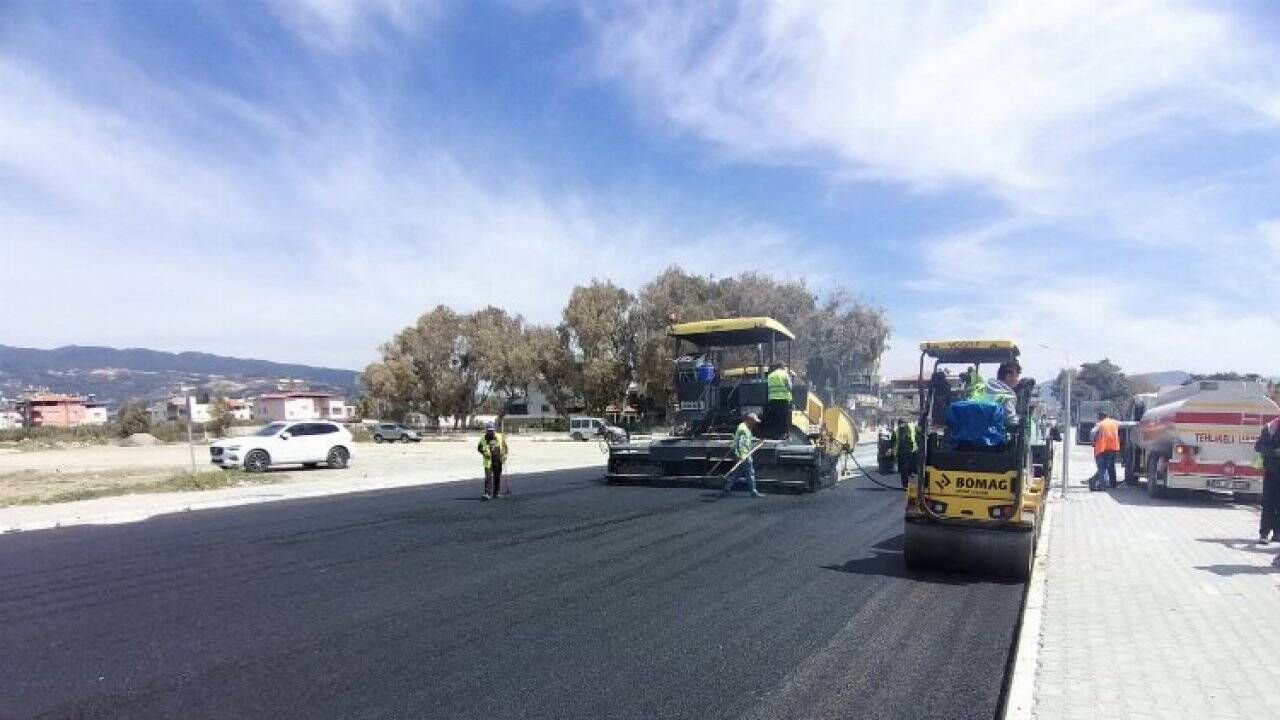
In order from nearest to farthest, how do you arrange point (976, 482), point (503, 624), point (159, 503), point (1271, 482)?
1. point (503, 624)
2. point (976, 482)
3. point (1271, 482)
4. point (159, 503)

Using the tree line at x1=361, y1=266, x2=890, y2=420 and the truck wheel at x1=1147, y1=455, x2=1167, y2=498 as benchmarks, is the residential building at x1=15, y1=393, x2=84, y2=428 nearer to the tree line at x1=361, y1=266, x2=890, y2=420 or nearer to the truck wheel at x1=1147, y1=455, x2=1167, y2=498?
the tree line at x1=361, y1=266, x2=890, y2=420

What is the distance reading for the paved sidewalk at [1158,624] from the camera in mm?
4461

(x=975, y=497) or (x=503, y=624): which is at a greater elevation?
(x=975, y=497)

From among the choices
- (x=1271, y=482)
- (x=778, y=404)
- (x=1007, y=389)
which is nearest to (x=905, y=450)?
(x=778, y=404)

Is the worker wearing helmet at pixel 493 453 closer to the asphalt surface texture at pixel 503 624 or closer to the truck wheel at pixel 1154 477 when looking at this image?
the asphalt surface texture at pixel 503 624

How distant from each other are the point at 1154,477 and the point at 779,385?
6873mm

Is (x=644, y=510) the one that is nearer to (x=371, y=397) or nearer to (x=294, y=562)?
(x=294, y=562)

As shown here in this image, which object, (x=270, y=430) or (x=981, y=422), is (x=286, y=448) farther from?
(x=981, y=422)

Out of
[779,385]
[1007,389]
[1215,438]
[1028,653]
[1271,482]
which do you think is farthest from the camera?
[779,385]

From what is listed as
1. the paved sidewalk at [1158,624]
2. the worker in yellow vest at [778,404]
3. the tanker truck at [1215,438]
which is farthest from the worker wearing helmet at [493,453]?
the tanker truck at [1215,438]

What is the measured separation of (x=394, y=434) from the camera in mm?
49875

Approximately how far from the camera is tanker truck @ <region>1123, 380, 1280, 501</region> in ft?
43.3

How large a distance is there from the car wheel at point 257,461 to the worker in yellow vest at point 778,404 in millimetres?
15595

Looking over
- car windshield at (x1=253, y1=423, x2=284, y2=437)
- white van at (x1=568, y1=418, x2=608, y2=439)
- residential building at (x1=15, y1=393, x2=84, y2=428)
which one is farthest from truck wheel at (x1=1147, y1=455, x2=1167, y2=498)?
residential building at (x1=15, y1=393, x2=84, y2=428)
